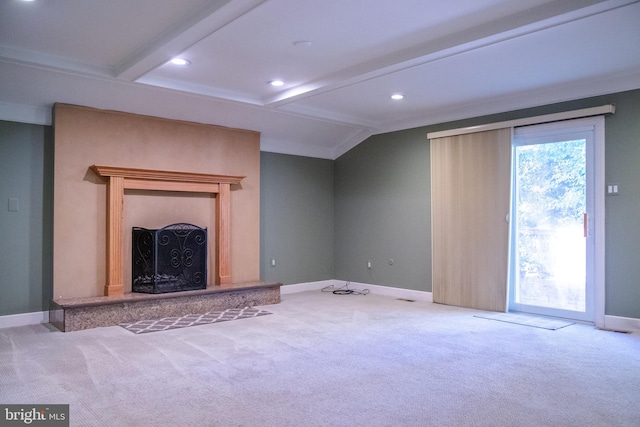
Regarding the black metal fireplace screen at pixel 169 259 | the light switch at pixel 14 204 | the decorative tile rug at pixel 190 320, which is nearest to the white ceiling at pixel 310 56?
the light switch at pixel 14 204

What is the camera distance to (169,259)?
5.55m

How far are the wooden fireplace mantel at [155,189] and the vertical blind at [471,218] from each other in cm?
269

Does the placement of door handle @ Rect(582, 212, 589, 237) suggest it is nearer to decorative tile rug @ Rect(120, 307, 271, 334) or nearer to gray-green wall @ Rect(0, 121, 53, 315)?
decorative tile rug @ Rect(120, 307, 271, 334)

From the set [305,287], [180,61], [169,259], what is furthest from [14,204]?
[305,287]

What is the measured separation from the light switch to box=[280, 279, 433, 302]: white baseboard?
3.53 metres

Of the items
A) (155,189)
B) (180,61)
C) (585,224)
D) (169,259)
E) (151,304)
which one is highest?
(180,61)

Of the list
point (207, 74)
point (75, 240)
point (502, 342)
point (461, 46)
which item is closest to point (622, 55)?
point (461, 46)

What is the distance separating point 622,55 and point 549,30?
42.8 inches

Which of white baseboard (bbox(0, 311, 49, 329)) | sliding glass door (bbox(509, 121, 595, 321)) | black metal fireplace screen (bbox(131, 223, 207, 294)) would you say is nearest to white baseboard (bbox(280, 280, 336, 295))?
black metal fireplace screen (bbox(131, 223, 207, 294))

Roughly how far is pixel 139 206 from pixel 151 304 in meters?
1.19

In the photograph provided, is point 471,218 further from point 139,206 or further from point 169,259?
point 139,206

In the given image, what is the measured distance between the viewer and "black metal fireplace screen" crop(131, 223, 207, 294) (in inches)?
213

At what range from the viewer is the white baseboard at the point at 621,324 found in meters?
4.60

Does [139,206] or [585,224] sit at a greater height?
[139,206]
